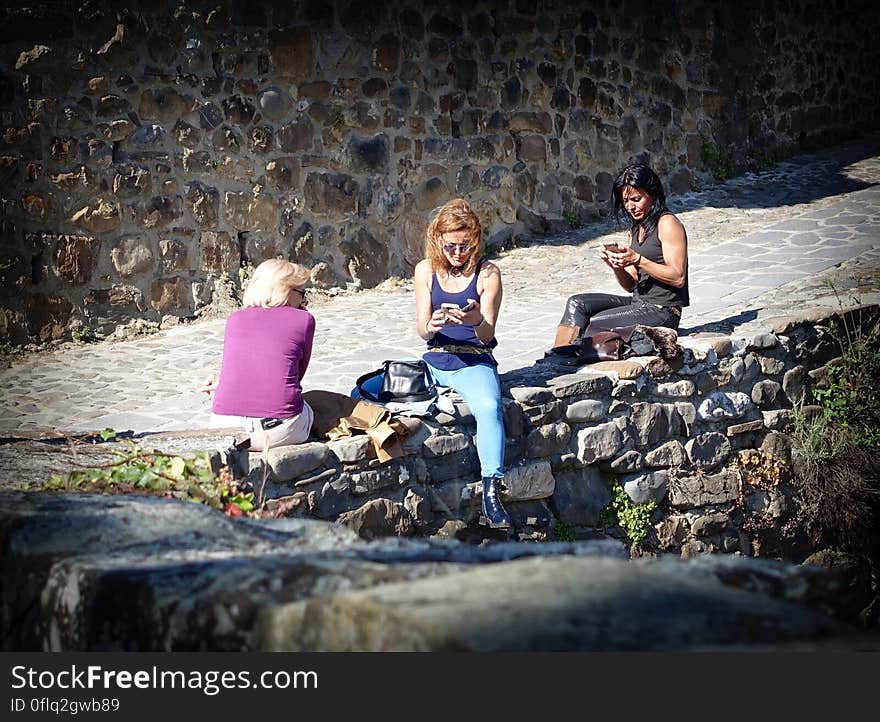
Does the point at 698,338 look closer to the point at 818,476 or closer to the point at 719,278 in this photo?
the point at 818,476

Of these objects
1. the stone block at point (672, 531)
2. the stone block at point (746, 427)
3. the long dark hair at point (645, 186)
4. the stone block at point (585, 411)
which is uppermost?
the long dark hair at point (645, 186)

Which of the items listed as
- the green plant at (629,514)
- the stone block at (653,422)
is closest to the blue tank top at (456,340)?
the stone block at (653,422)

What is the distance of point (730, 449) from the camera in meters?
6.80

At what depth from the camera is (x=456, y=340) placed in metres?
5.54

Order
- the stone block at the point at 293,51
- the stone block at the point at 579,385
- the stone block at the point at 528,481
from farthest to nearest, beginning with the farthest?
the stone block at the point at 293,51
the stone block at the point at 579,385
the stone block at the point at 528,481

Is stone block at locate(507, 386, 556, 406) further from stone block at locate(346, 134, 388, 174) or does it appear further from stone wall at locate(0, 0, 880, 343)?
stone block at locate(346, 134, 388, 174)

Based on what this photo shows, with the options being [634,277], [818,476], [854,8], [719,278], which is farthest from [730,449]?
[854,8]

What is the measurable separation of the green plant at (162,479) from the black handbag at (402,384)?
1132mm

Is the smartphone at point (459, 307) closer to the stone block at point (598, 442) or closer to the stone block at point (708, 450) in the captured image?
the stone block at point (598, 442)

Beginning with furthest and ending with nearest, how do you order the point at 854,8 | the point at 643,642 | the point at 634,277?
the point at 854,8, the point at 634,277, the point at 643,642

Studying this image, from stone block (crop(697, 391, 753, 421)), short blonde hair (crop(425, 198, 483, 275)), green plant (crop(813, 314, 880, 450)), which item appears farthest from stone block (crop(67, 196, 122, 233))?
green plant (crop(813, 314, 880, 450))

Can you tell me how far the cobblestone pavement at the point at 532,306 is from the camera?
634 centimetres

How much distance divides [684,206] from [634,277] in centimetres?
525

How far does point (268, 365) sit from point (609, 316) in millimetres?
2386
